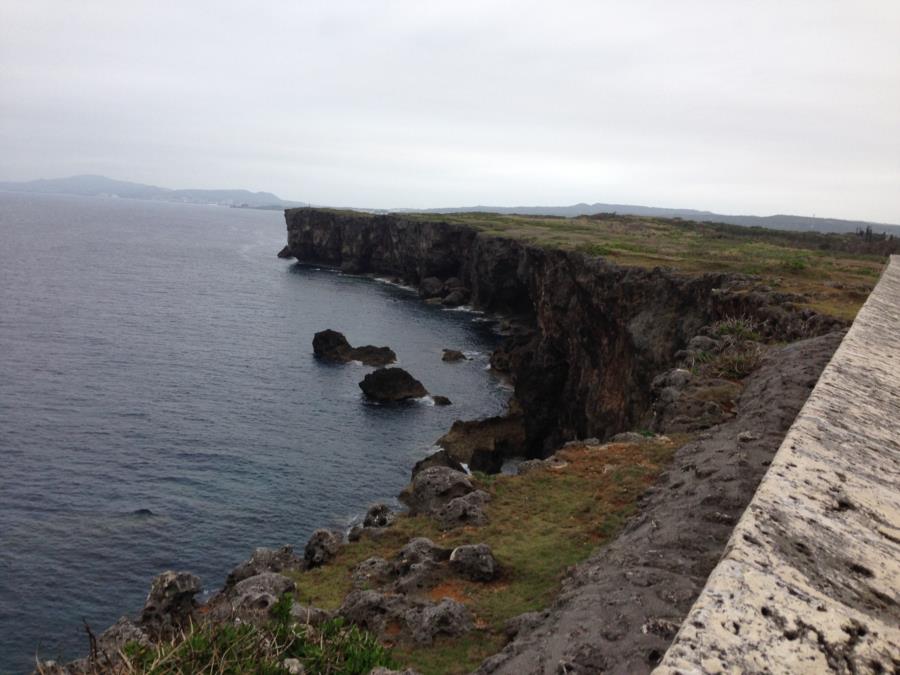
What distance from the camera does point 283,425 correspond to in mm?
49594

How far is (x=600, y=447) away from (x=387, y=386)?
128 feet

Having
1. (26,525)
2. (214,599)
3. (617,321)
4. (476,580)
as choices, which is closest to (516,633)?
(476,580)

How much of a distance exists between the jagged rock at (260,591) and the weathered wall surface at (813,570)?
9956 millimetres

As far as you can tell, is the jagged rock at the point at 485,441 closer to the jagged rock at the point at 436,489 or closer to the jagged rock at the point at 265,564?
the jagged rock at the point at 436,489

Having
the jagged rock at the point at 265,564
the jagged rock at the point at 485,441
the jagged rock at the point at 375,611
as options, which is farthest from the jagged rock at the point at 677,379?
the jagged rock at the point at 485,441

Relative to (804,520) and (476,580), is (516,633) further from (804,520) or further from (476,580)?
(804,520)

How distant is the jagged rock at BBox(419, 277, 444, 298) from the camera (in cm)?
11419

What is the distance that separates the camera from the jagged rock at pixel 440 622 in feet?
37.8

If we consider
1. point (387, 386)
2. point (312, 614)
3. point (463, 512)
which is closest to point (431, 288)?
point (387, 386)

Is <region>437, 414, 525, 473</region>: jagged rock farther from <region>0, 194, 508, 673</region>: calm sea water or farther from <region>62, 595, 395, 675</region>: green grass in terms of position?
<region>62, 595, 395, 675</region>: green grass

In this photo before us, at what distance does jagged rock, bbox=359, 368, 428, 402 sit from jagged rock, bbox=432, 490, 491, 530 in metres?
39.9

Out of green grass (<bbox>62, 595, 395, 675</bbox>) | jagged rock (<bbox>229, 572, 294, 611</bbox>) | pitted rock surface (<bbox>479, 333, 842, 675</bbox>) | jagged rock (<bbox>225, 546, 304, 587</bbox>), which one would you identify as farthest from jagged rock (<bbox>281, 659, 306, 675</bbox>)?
jagged rock (<bbox>225, 546, 304, 587</bbox>)

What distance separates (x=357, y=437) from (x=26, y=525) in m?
21.4

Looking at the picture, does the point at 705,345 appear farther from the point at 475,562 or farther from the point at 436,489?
the point at 475,562
